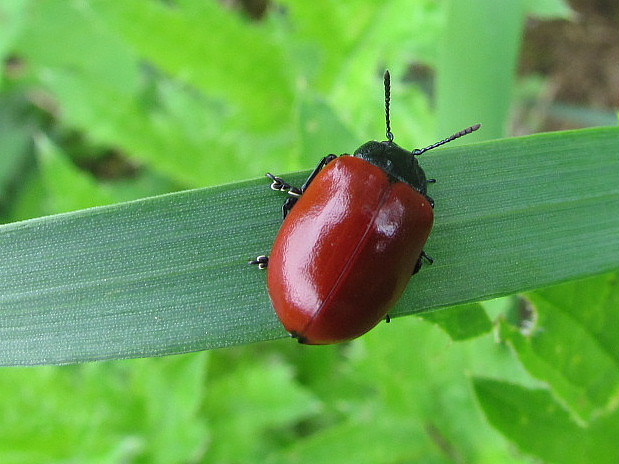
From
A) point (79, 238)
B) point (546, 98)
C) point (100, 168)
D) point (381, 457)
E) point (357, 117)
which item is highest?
point (79, 238)

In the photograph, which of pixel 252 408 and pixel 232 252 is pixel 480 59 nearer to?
pixel 232 252

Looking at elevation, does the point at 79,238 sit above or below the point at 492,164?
below

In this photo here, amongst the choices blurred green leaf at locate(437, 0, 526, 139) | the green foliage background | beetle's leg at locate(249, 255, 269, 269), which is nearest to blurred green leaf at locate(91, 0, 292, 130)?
the green foliage background

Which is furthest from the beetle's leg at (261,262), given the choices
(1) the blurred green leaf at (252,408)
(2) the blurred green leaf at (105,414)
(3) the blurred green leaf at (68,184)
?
(3) the blurred green leaf at (68,184)

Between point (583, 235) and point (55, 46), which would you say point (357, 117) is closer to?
point (583, 235)

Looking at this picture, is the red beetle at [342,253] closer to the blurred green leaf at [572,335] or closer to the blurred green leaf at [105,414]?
the blurred green leaf at [572,335]

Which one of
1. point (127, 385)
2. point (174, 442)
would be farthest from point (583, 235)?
point (127, 385)

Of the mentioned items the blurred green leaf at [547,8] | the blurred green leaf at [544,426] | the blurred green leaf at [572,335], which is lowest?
the blurred green leaf at [544,426]

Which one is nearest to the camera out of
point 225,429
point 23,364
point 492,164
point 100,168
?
point 23,364
